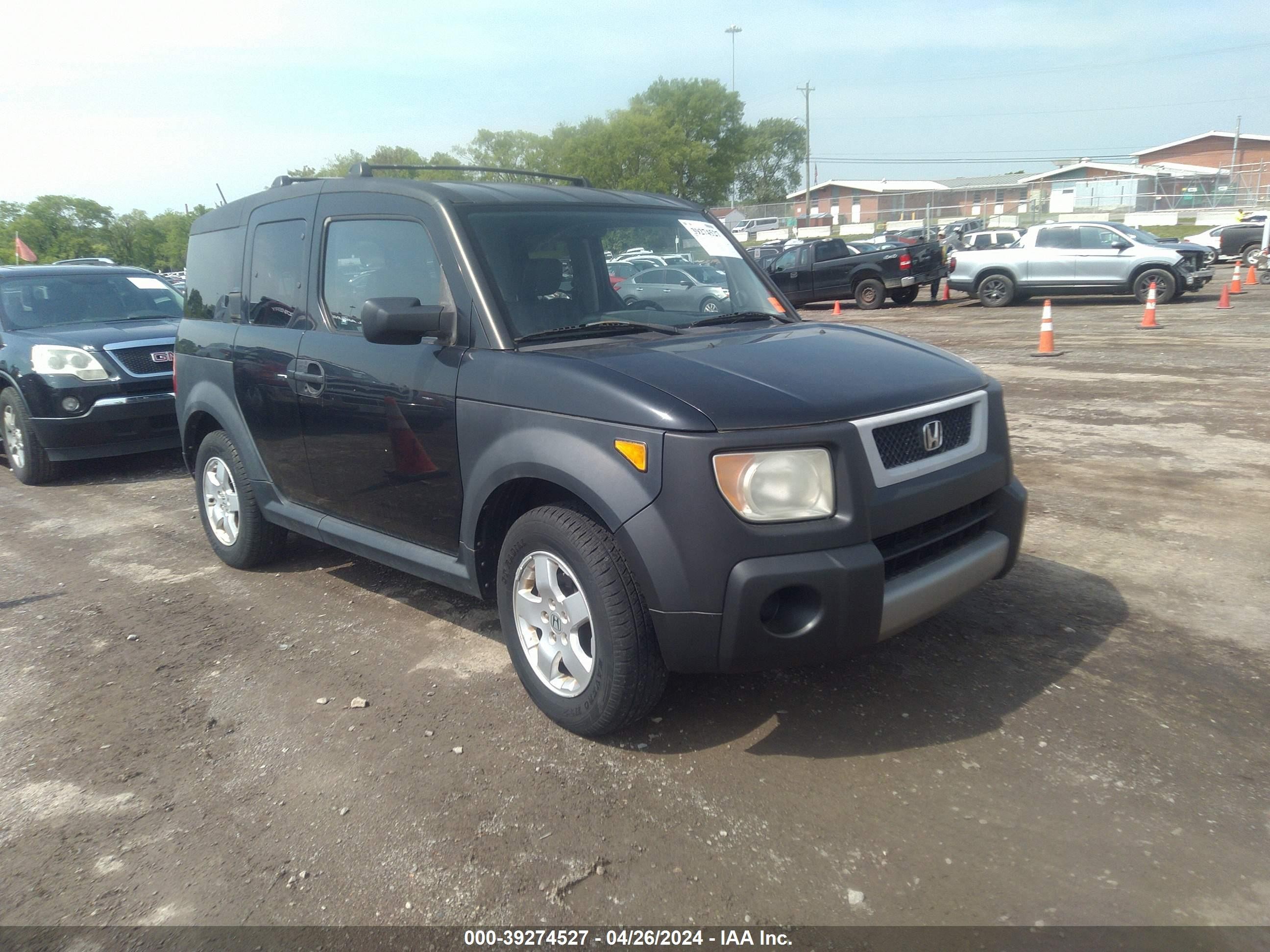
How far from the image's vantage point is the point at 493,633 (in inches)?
175

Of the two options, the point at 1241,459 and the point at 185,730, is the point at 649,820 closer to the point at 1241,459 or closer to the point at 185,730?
the point at 185,730

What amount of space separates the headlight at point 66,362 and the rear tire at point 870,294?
1751 centimetres

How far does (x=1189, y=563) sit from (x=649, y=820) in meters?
3.44

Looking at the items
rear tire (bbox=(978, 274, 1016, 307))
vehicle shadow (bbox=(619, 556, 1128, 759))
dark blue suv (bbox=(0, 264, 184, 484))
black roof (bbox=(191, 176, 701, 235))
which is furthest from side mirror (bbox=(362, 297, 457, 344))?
rear tire (bbox=(978, 274, 1016, 307))

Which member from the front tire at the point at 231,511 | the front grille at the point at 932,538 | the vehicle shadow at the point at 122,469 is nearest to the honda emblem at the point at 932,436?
the front grille at the point at 932,538

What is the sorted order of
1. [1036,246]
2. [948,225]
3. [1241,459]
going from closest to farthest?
[1241,459]
[1036,246]
[948,225]

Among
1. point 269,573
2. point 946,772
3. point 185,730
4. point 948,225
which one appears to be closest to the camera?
point 946,772

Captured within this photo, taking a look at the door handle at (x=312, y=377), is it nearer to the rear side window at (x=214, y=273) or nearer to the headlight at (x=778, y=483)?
the rear side window at (x=214, y=273)

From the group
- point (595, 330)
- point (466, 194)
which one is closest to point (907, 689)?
point (595, 330)

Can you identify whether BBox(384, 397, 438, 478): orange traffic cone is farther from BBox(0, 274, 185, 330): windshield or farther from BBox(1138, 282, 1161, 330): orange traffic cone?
BBox(1138, 282, 1161, 330): orange traffic cone

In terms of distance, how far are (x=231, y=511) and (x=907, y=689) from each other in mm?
3768

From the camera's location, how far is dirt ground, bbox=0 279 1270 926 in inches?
105

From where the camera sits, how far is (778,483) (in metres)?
2.95

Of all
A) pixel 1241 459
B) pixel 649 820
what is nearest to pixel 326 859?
pixel 649 820
